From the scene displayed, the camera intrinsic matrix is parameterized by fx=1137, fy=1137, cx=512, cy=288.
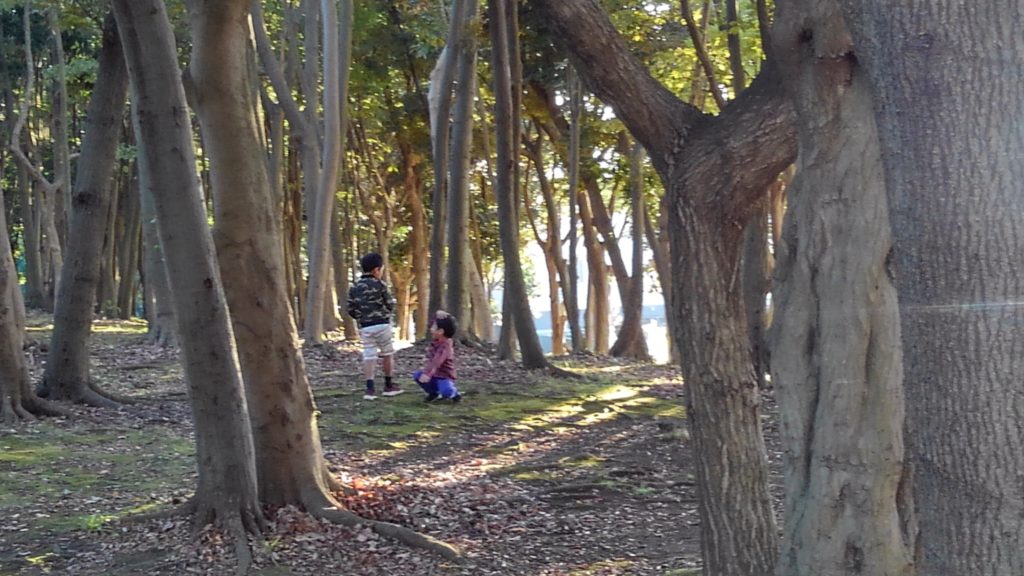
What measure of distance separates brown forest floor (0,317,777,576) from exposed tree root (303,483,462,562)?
85mm

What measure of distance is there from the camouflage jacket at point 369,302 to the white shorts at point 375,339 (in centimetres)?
6

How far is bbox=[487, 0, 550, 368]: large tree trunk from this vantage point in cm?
1619

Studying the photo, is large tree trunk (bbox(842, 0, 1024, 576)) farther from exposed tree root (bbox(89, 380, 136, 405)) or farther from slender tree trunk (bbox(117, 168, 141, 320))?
slender tree trunk (bbox(117, 168, 141, 320))

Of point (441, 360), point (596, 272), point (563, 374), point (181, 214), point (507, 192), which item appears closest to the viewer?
point (181, 214)

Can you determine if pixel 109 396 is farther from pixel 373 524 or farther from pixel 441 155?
pixel 441 155

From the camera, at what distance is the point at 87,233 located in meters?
12.1

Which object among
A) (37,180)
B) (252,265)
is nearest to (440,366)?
(252,265)

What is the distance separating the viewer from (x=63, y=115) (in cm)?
2478

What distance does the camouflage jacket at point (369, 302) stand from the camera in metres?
13.0

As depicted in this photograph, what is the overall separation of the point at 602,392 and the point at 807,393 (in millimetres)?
10631

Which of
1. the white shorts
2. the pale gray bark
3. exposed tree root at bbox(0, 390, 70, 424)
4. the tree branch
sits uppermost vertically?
the pale gray bark

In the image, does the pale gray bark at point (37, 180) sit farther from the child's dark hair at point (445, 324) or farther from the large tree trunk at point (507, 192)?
the child's dark hair at point (445, 324)

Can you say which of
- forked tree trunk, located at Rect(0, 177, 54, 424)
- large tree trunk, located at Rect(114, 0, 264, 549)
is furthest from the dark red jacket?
large tree trunk, located at Rect(114, 0, 264, 549)

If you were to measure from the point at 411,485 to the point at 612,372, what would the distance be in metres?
10.2
